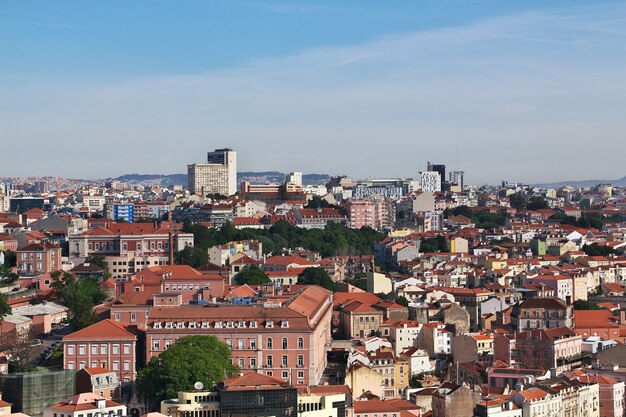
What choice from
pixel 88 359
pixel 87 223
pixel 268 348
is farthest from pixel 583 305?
pixel 87 223

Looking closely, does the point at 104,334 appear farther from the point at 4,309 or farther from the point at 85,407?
the point at 4,309

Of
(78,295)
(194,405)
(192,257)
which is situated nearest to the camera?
(194,405)

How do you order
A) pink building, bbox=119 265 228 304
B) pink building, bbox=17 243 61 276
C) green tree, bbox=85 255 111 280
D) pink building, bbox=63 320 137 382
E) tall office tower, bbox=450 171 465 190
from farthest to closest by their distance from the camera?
1. tall office tower, bbox=450 171 465 190
2. pink building, bbox=17 243 61 276
3. green tree, bbox=85 255 111 280
4. pink building, bbox=119 265 228 304
5. pink building, bbox=63 320 137 382

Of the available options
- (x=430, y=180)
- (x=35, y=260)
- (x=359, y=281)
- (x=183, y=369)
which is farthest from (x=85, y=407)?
(x=430, y=180)

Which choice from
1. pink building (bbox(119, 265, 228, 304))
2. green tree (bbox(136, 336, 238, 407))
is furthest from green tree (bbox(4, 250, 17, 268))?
green tree (bbox(136, 336, 238, 407))

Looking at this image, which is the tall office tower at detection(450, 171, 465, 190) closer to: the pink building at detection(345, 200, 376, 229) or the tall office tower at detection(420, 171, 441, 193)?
the tall office tower at detection(420, 171, 441, 193)
